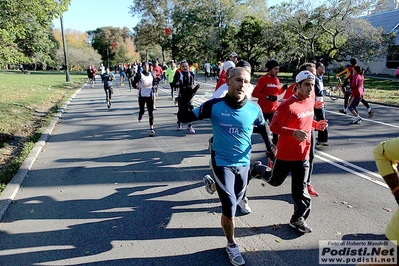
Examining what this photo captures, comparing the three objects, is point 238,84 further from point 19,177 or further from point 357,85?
point 357,85

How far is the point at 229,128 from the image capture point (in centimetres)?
330

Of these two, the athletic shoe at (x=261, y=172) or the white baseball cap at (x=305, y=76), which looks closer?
the white baseball cap at (x=305, y=76)

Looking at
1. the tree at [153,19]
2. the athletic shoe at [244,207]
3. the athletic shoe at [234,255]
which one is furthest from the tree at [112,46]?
the athletic shoe at [234,255]

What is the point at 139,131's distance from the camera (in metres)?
9.77

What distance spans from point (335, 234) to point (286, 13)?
26.3 meters

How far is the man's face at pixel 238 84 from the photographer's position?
3217mm

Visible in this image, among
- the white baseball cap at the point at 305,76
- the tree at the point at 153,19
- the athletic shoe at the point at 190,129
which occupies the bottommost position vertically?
the athletic shoe at the point at 190,129

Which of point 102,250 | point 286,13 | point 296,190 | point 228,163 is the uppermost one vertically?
point 286,13

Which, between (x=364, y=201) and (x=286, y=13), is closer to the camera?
(x=364, y=201)

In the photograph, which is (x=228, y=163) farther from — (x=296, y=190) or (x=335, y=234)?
(x=335, y=234)

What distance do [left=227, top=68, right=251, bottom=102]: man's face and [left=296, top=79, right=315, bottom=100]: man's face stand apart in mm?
828

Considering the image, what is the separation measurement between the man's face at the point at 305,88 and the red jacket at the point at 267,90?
2230mm

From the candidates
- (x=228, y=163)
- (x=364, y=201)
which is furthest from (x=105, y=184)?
(x=364, y=201)

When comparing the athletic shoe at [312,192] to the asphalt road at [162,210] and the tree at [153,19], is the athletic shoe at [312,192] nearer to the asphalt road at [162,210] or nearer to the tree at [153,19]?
the asphalt road at [162,210]
